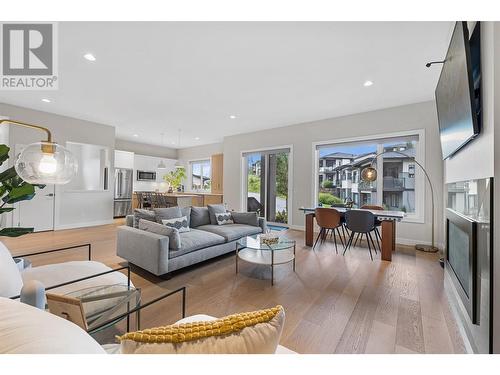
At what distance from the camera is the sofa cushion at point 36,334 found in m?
0.52

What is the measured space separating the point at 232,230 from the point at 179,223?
0.83m

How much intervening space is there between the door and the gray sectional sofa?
10.7 ft

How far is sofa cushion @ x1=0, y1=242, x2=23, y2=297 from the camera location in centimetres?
124

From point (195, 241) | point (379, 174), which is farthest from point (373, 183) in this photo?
point (195, 241)

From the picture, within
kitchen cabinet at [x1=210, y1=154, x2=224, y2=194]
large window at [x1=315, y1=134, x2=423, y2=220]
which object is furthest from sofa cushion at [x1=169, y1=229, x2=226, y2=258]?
kitchen cabinet at [x1=210, y1=154, x2=224, y2=194]

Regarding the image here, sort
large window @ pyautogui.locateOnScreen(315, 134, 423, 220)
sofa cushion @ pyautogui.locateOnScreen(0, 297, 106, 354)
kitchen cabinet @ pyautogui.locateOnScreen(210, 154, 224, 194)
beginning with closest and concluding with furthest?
sofa cushion @ pyautogui.locateOnScreen(0, 297, 106, 354) < large window @ pyautogui.locateOnScreen(315, 134, 423, 220) < kitchen cabinet @ pyautogui.locateOnScreen(210, 154, 224, 194)

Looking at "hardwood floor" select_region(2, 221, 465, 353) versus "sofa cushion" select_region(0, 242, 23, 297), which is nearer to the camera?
"sofa cushion" select_region(0, 242, 23, 297)

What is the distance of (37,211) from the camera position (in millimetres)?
4641

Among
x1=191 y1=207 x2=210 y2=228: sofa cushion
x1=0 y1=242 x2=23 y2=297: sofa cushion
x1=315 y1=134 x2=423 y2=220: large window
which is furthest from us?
Answer: x1=315 y1=134 x2=423 y2=220: large window

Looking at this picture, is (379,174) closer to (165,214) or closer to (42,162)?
(165,214)

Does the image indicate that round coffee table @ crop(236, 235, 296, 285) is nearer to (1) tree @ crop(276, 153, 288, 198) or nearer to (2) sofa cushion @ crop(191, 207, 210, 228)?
(2) sofa cushion @ crop(191, 207, 210, 228)

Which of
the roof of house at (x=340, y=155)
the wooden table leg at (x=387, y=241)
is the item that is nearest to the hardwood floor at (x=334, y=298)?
the wooden table leg at (x=387, y=241)

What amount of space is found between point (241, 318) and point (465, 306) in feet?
6.43
